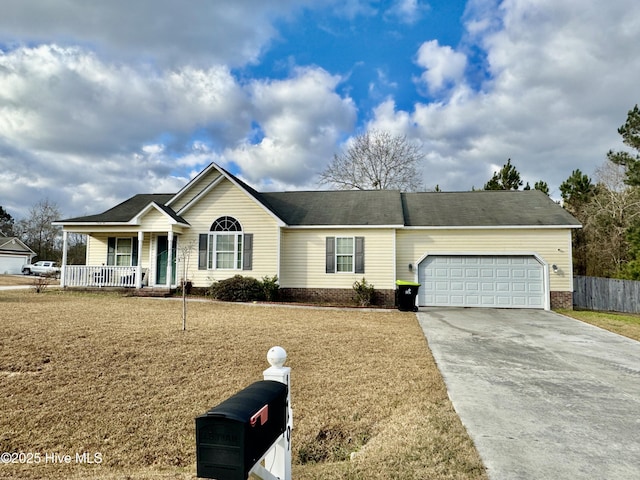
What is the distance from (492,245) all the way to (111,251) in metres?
17.6

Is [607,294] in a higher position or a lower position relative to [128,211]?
lower

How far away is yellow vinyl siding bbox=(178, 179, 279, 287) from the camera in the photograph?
15375 mm

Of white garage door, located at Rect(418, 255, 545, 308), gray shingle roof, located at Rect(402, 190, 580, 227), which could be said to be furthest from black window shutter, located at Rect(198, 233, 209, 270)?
white garage door, located at Rect(418, 255, 545, 308)

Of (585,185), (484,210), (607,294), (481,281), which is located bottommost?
(607,294)

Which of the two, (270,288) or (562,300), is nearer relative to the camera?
(562,300)

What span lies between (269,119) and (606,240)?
22.4m

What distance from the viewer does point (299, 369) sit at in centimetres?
566

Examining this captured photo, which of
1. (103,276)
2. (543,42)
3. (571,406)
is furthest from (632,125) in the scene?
(103,276)

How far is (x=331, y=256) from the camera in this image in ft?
50.9

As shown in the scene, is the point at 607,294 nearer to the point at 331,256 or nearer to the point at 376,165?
the point at 331,256

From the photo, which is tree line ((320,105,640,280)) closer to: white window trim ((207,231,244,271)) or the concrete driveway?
the concrete driveway

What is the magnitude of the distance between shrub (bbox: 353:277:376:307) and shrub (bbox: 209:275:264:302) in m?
3.99

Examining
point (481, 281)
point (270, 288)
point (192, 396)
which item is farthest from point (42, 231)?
point (192, 396)

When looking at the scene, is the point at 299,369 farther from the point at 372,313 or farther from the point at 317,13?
the point at 317,13
